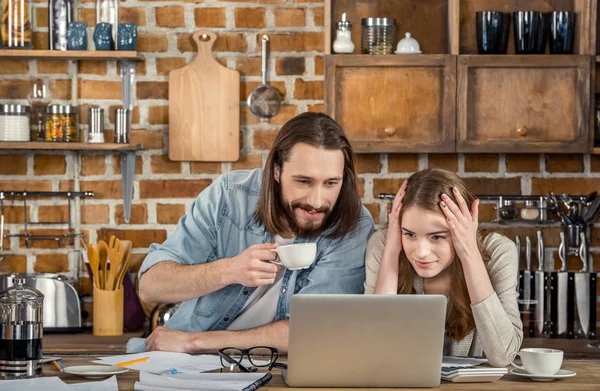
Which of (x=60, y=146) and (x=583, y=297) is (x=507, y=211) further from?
(x=60, y=146)

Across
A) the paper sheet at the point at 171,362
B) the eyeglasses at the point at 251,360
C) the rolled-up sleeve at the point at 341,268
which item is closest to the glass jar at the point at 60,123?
the rolled-up sleeve at the point at 341,268

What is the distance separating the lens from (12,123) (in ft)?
10.4

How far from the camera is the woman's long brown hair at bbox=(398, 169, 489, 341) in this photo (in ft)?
6.90

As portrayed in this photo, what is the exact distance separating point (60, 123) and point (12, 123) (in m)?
0.16

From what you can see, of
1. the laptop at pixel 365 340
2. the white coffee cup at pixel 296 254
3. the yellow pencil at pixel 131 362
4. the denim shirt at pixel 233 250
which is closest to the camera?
the laptop at pixel 365 340

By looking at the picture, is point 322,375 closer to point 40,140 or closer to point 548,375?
point 548,375

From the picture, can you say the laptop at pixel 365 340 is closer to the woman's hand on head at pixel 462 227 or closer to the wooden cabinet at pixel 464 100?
the woman's hand on head at pixel 462 227

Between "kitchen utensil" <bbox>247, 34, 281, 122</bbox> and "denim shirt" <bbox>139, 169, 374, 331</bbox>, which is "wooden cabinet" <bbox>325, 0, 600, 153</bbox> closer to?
"kitchen utensil" <bbox>247, 34, 281, 122</bbox>

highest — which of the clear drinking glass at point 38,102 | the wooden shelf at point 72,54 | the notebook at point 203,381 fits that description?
the wooden shelf at point 72,54

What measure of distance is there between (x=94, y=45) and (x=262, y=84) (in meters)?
0.62

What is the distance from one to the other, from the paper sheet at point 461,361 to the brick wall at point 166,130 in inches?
54.1

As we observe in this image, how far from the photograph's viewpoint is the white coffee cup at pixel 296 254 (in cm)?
196

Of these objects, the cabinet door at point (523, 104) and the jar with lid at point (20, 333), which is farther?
the cabinet door at point (523, 104)

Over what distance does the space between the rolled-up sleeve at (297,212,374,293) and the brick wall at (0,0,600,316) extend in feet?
3.14
